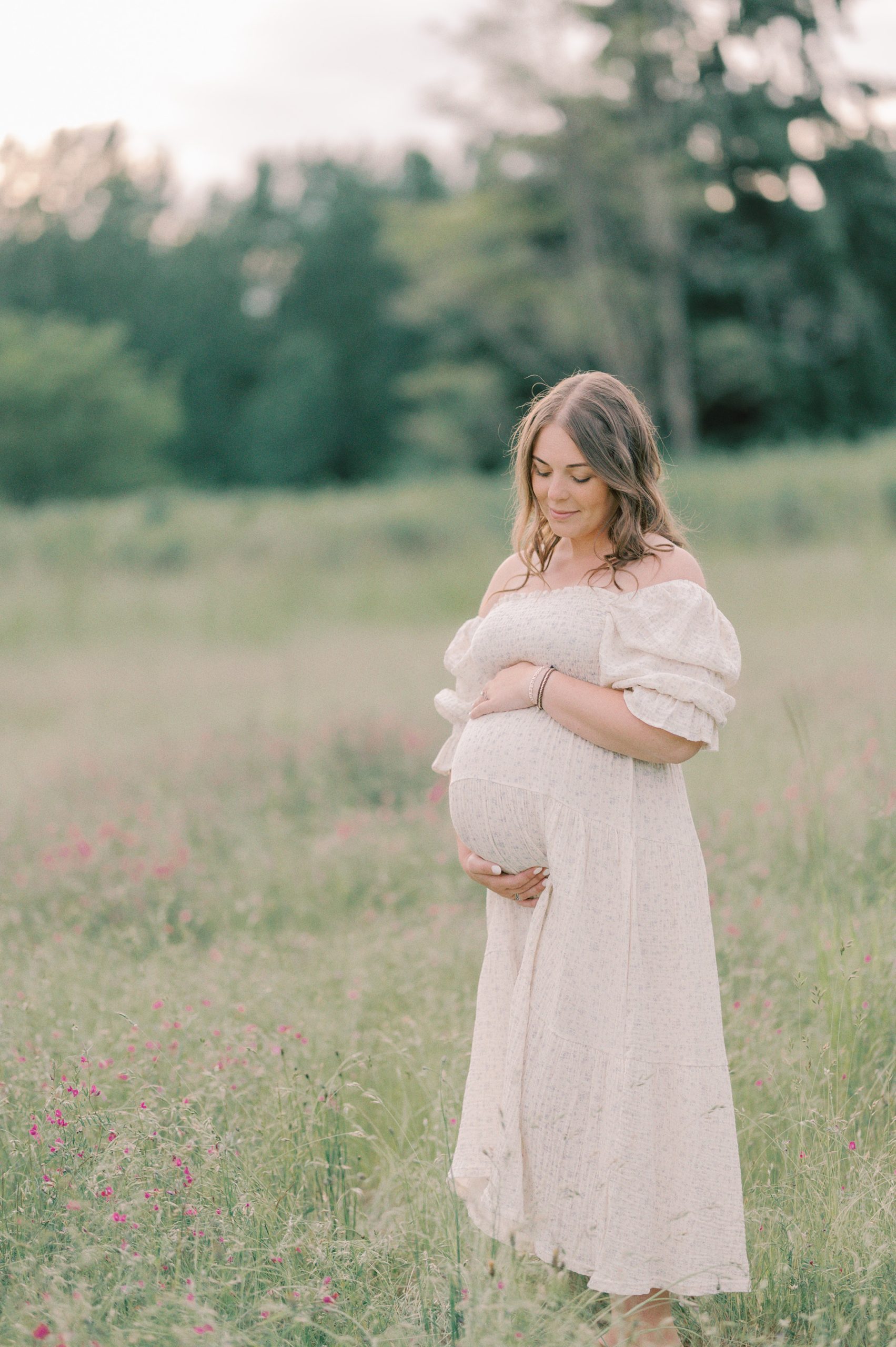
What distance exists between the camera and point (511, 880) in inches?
102

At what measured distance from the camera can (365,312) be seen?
50312 millimetres

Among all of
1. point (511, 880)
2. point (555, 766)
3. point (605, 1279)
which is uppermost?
point (555, 766)

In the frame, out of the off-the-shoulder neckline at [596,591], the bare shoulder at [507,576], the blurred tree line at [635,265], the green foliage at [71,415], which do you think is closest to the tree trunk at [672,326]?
the blurred tree line at [635,265]

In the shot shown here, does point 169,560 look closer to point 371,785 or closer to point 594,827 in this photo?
point 371,785

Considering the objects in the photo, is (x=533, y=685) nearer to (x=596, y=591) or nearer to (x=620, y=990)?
(x=596, y=591)

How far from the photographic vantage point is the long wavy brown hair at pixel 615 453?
2473mm

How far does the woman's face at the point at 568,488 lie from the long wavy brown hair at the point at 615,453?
0.02 m

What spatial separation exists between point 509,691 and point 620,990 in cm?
65

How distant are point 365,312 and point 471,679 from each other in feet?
164

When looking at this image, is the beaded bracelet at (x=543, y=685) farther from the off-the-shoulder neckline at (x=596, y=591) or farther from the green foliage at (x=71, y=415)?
the green foliage at (x=71, y=415)

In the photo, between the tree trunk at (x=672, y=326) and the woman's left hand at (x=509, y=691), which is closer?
the woman's left hand at (x=509, y=691)

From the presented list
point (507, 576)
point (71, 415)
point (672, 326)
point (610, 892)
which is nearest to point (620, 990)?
Answer: point (610, 892)

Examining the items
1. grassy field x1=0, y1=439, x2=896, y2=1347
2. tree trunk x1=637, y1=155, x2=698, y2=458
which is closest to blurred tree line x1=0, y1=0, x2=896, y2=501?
tree trunk x1=637, y1=155, x2=698, y2=458

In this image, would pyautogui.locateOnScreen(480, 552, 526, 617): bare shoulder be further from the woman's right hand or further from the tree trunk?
the tree trunk
